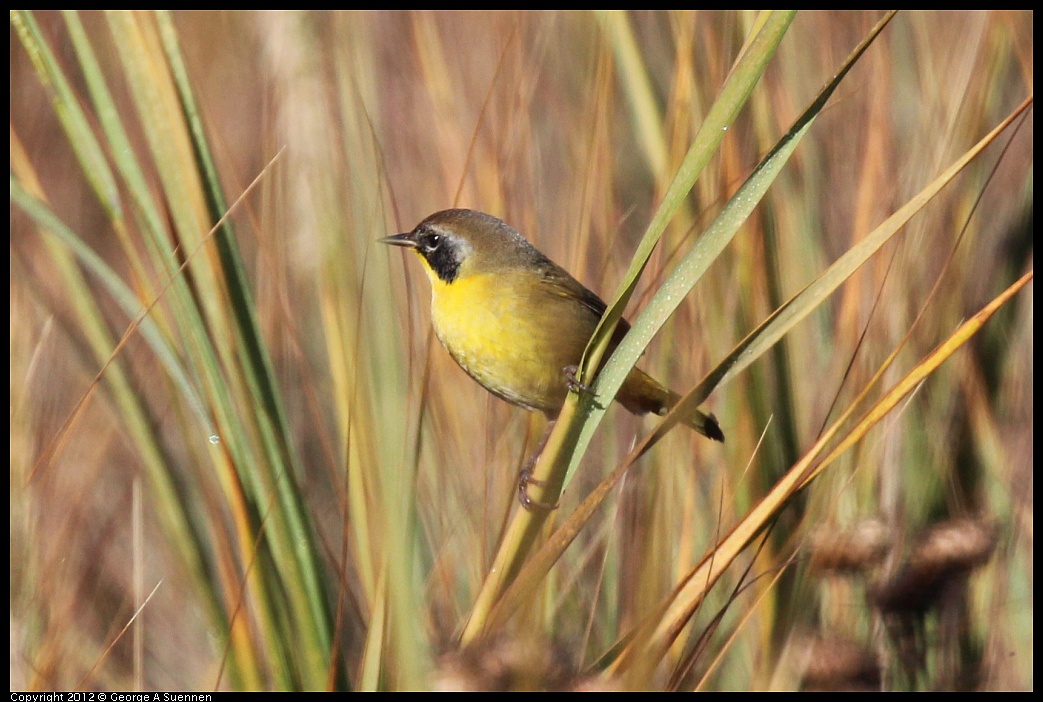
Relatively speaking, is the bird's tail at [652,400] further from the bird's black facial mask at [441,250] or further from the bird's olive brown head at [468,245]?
the bird's black facial mask at [441,250]

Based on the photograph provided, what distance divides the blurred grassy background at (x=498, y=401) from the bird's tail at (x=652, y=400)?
2.2 inches

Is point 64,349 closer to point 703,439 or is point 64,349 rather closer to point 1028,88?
point 703,439

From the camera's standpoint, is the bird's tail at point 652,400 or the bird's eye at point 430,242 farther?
the bird's eye at point 430,242

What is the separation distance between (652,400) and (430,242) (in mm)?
700

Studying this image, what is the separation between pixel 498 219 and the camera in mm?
2172

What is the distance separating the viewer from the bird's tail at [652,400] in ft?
6.53

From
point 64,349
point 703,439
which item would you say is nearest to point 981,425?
point 703,439

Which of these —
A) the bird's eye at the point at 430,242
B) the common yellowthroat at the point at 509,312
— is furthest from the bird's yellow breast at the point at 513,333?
the bird's eye at the point at 430,242

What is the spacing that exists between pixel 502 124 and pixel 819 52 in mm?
769

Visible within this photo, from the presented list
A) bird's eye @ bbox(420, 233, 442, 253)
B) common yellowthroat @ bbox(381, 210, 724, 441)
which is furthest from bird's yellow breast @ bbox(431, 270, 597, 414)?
bird's eye @ bbox(420, 233, 442, 253)

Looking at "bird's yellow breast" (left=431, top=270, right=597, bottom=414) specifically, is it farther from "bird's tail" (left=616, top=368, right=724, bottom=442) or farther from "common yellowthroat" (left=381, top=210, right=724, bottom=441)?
"bird's tail" (left=616, top=368, right=724, bottom=442)

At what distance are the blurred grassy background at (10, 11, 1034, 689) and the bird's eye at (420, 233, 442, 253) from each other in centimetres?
12

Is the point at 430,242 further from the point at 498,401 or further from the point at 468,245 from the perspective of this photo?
the point at 498,401

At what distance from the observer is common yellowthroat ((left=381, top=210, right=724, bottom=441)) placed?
2.19 metres
